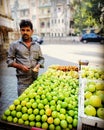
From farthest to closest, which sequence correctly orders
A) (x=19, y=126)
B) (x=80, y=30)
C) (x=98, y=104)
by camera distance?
(x=80, y=30) < (x=19, y=126) < (x=98, y=104)

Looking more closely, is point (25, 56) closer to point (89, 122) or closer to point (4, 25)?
point (89, 122)

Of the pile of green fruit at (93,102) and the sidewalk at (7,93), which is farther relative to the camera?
the sidewalk at (7,93)

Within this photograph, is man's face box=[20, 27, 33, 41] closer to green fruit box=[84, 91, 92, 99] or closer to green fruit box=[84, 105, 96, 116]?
green fruit box=[84, 91, 92, 99]

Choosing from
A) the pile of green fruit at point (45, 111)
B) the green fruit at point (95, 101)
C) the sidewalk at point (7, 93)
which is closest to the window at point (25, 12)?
the sidewalk at point (7, 93)

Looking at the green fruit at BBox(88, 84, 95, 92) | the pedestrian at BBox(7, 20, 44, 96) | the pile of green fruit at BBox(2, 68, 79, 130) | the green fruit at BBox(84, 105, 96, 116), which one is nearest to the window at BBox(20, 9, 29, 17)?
the pedestrian at BBox(7, 20, 44, 96)

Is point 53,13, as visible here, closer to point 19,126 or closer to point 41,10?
point 41,10

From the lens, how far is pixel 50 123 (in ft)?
6.79

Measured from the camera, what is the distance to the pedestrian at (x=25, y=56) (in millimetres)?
2737

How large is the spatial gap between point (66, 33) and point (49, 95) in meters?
35.2

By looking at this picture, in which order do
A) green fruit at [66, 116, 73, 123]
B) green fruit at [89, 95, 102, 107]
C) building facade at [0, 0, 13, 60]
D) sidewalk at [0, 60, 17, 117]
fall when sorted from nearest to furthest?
green fruit at [89, 95, 102, 107]
green fruit at [66, 116, 73, 123]
sidewalk at [0, 60, 17, 117]
building facade at [0, 0, 13, 60]

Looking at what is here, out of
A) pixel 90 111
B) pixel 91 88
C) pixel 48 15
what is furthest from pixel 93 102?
pixel 48 15

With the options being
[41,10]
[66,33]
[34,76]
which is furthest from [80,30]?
[34,76]

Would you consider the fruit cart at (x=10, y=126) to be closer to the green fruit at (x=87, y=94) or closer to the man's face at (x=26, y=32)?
the green fruit at (x=87, y=94)

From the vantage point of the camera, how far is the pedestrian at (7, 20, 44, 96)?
108 inches
